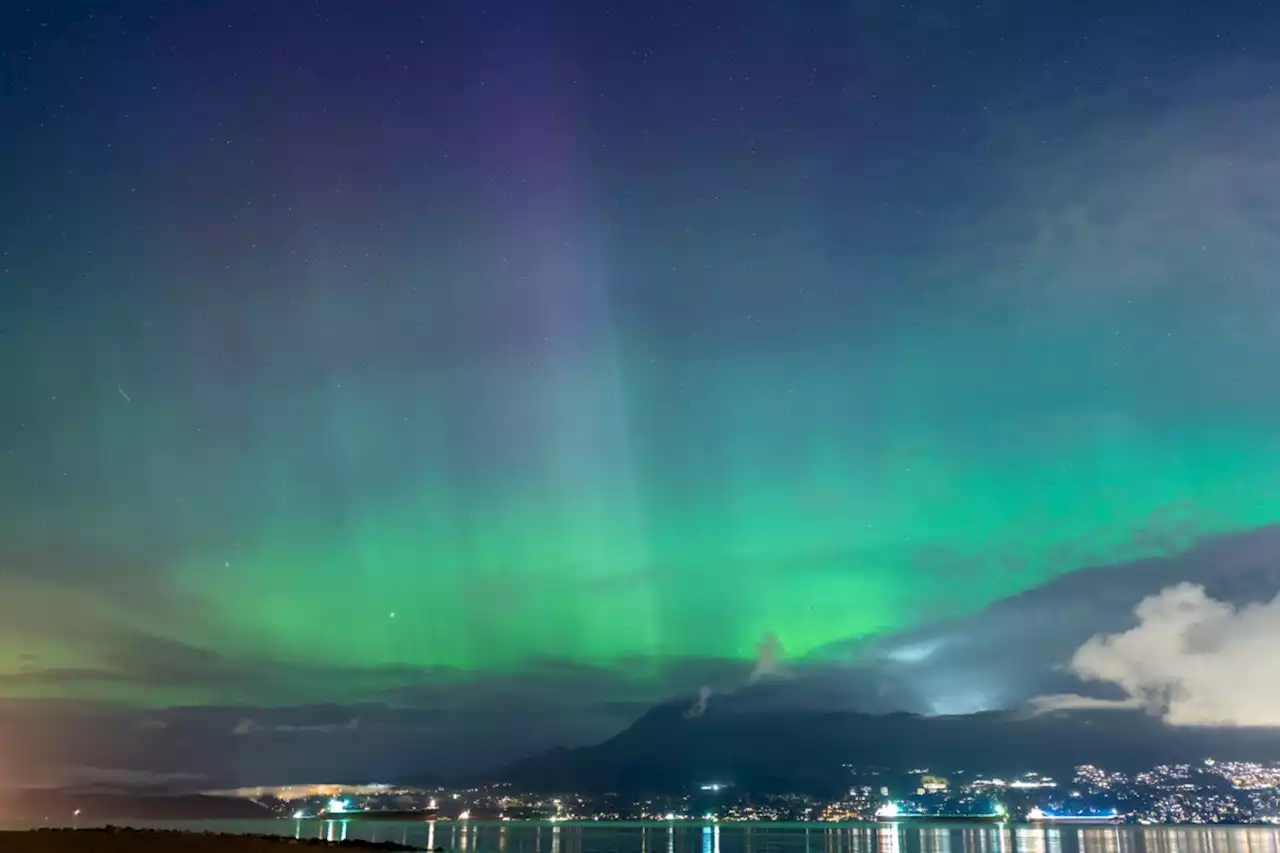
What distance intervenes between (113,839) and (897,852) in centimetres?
12858

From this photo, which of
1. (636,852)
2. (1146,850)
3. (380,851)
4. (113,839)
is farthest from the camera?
(1146,850)

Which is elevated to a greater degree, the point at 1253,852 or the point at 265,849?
the point at 265,849

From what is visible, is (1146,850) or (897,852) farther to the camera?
(1146,850)

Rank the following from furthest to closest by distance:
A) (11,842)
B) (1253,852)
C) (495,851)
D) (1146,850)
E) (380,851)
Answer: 1. (1146,850)
2. (1253,852)
3. (495,851)
4. (380,851)
5. (11,842)

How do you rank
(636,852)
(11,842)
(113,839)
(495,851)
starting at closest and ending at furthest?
1. (11,842)
2. (113,839)
3. (495,851)
4. (636,852)

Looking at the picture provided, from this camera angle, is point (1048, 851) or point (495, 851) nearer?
point (495, 851)

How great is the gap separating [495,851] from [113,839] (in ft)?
271

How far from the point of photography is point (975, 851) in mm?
167000

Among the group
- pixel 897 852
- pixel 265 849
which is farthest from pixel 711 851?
pixel 265 849

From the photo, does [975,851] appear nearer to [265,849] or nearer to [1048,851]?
[1048,851]

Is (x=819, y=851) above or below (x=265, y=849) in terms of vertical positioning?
below

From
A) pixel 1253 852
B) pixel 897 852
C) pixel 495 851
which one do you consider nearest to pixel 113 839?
pixel 495 851

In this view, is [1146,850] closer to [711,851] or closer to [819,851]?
[819,851]

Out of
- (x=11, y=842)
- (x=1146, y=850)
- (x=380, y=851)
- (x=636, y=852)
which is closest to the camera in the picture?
(x=11, y=842)
